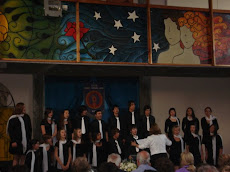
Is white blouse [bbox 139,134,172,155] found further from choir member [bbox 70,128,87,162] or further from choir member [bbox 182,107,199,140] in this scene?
choir member [bbox 182,107,199,140]

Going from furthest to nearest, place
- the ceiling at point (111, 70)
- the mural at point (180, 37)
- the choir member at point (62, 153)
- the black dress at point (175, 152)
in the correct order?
the ceiling at point (111, 70) → the mural at point (180, 37) → the black dress at point (175, 152) → the choir member at point (62, 153)

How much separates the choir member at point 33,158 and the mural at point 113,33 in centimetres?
241

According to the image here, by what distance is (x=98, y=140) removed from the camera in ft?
A: 32.9

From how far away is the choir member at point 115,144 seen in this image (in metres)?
9.99

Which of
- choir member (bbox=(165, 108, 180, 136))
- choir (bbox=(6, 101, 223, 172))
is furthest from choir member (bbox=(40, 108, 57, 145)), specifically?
choir member (bbox=(165, 108, 180, 136))

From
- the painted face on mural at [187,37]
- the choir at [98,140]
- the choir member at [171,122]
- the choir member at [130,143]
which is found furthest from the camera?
the choir member at [171,122]

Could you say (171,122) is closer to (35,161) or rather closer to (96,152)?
(96,152)

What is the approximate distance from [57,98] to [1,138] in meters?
2.06

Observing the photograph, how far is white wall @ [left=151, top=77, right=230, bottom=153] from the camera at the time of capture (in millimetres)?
13328

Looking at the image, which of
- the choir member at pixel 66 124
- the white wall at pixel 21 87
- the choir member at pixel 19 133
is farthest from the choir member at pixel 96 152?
the white wall at pixel 21 87

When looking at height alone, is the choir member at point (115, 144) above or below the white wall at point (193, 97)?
below

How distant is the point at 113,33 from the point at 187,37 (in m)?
2.11

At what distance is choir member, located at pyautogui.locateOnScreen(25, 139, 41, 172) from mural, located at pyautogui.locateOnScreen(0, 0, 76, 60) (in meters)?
2.06

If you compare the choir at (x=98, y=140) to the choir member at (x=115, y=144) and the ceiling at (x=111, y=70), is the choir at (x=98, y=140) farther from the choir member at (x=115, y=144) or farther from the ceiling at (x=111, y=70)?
the ceiling at (x=111, y=70)
